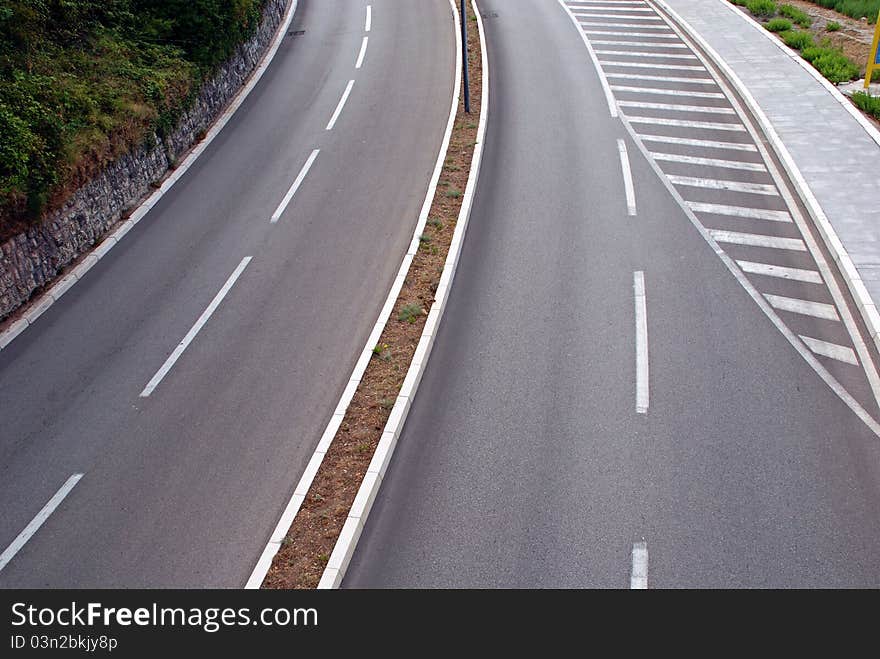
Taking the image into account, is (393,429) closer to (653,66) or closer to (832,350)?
(832,350)

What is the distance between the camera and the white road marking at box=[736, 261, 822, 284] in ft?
43.9

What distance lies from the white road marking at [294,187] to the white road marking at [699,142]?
9225 mm

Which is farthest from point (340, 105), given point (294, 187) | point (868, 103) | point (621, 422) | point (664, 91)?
point (621, 422)

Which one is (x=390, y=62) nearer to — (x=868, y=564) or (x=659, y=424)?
(x=659, y=424)

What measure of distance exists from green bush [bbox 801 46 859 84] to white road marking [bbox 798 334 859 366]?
13146 mm

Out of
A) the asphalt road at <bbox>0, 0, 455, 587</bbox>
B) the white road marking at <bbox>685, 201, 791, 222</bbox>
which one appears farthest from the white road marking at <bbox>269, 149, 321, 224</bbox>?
the white road marking at <bbox>685, 201, 791, 222</bbox>

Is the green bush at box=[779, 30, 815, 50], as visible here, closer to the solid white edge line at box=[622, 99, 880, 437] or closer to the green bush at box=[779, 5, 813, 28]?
the green bush at box=[779, 5, 813, 28]

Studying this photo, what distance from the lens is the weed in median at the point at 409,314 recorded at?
1289cm

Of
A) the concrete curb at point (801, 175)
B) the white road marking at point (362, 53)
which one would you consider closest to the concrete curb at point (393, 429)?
the concrete curb at point (801, 175)

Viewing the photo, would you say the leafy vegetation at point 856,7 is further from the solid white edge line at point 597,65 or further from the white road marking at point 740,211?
the white road marking at point 740,211

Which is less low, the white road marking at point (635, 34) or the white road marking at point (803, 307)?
the white road marking at point (635, 34)

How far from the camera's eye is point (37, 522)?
391 inches
